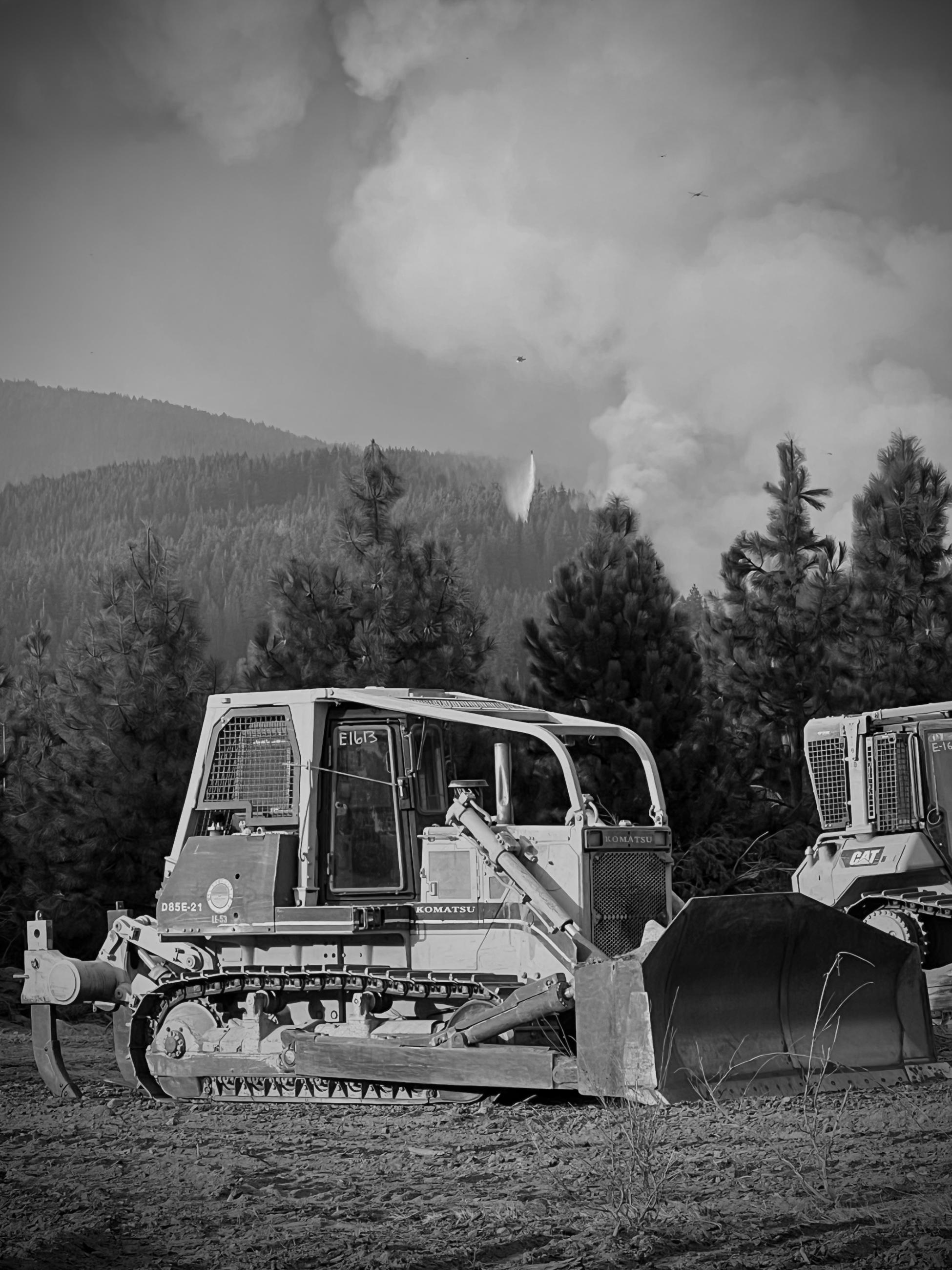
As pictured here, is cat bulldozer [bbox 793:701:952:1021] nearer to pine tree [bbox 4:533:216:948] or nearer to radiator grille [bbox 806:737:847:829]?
radiator grille [bbox 806:737:847:829]

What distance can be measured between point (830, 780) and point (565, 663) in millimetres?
5876

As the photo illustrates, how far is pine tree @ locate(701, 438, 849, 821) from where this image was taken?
22.5 metres

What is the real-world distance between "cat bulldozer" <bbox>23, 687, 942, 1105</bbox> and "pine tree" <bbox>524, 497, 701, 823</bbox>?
9.06 meters

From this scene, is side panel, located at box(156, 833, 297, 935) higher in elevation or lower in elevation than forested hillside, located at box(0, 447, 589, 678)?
lower

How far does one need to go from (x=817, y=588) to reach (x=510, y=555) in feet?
249

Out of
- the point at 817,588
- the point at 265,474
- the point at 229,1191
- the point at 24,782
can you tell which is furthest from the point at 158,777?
the point at 265,474

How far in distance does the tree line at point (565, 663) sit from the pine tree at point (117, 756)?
3 cm

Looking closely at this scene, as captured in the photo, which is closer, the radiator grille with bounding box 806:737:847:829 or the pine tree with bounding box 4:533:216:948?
the radiator grille with bounding box 806:737:847:829

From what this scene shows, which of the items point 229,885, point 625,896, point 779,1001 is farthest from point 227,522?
point 779,1001

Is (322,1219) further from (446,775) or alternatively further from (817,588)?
(817,588)

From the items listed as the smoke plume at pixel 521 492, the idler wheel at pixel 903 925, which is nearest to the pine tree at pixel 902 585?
the idler wheel at pixel 903 925

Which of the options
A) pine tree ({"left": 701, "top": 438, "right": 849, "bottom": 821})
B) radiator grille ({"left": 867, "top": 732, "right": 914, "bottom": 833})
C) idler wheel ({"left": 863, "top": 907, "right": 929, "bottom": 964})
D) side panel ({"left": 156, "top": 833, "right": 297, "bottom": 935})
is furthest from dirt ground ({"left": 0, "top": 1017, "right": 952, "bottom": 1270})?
pine tree ({"left": 701, "top": 438, "right": 849, "bottom": 821})

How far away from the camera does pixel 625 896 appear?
406 inches

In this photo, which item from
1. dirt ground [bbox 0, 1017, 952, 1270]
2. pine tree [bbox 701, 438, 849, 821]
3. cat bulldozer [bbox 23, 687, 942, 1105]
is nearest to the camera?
dirt ground [bbox 0, 1017, 952, 1270]
